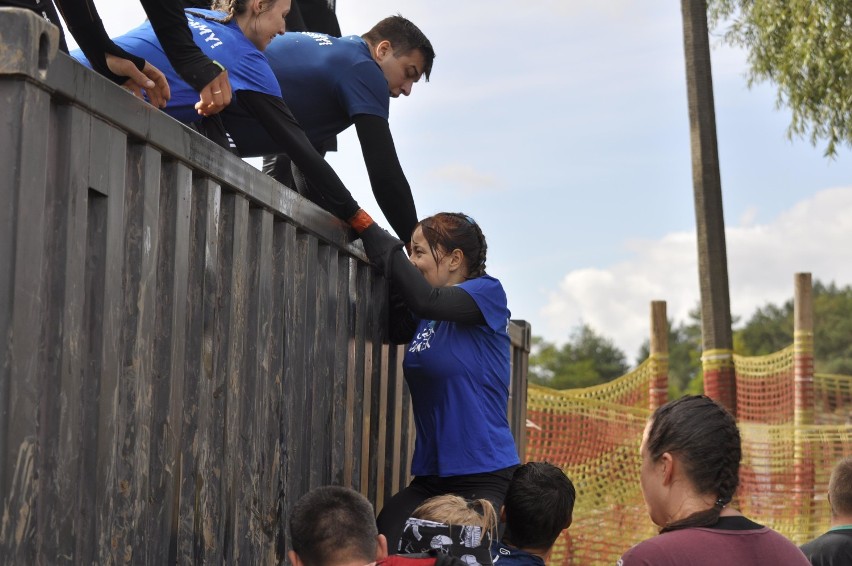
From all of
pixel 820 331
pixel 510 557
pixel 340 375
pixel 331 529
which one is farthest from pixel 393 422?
pixel 820 331

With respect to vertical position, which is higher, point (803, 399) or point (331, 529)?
point (803, 399)

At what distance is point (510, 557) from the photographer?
3.66m

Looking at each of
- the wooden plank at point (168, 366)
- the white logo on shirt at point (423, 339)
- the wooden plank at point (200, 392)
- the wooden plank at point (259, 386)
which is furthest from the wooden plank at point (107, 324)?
the white logo on shirt at point (423, 339)

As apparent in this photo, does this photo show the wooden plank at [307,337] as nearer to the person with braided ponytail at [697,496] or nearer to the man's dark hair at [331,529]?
the man's dark hair at [331,529]

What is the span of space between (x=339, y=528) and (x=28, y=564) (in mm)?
930

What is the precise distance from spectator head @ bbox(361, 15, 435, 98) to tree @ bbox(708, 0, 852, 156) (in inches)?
499

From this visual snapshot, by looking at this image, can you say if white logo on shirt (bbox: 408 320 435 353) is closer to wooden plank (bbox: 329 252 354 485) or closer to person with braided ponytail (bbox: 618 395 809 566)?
wooden plank (bbox: 329 252 354 485)

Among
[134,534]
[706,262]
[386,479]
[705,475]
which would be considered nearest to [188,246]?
[134,534]

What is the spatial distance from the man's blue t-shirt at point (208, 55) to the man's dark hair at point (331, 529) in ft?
4.32

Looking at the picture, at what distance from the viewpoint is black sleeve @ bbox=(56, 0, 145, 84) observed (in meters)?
3.16

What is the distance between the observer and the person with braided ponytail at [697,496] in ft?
8.54

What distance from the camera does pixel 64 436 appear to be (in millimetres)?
2275

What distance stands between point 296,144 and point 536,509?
131 cm

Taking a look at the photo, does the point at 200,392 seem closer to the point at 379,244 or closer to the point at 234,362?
the point at 234,362
